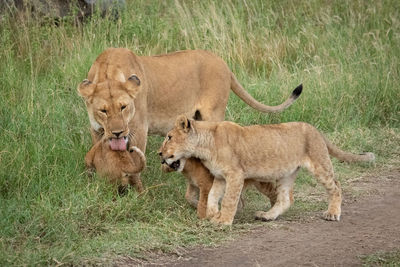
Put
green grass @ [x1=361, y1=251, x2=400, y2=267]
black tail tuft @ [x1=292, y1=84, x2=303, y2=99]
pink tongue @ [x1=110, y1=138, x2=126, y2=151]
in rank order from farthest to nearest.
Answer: black tail tuft @ [x1=292, y1=84, x2=303, y2=99] < pink tongue @ [x1=110, y1=138, x2=126, y2=151] < green grass @ [x1=361, y1=251, x2=400, y2=267]

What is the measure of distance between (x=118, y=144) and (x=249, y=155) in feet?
3.05

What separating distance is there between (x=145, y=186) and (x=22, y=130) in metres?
1.09

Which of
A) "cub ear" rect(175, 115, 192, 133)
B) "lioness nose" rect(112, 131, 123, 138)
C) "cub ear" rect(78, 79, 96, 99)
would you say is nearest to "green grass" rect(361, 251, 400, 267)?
"cub ear" rect(175, 115, 192, 133)

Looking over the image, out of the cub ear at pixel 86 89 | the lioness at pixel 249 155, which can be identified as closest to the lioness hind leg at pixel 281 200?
the lioness at pixel 249 155

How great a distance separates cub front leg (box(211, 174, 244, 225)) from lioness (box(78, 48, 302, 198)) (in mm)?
294

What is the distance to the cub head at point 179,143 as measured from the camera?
5.53 metres

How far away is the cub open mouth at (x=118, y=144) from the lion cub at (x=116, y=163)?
52 millimetres

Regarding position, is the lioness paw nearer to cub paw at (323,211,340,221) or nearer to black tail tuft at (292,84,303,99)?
cub paw at (323,211,340,221)

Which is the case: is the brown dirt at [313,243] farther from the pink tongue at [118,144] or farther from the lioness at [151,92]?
the pink tongue at [118,144]

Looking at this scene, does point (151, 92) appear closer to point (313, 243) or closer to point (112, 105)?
point (112, 105)

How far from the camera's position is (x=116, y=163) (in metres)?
5.75

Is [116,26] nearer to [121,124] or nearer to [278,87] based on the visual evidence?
[278,87]

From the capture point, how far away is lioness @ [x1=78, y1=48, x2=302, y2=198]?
18.5ft

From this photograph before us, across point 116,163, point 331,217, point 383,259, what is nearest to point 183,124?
point 116,163
